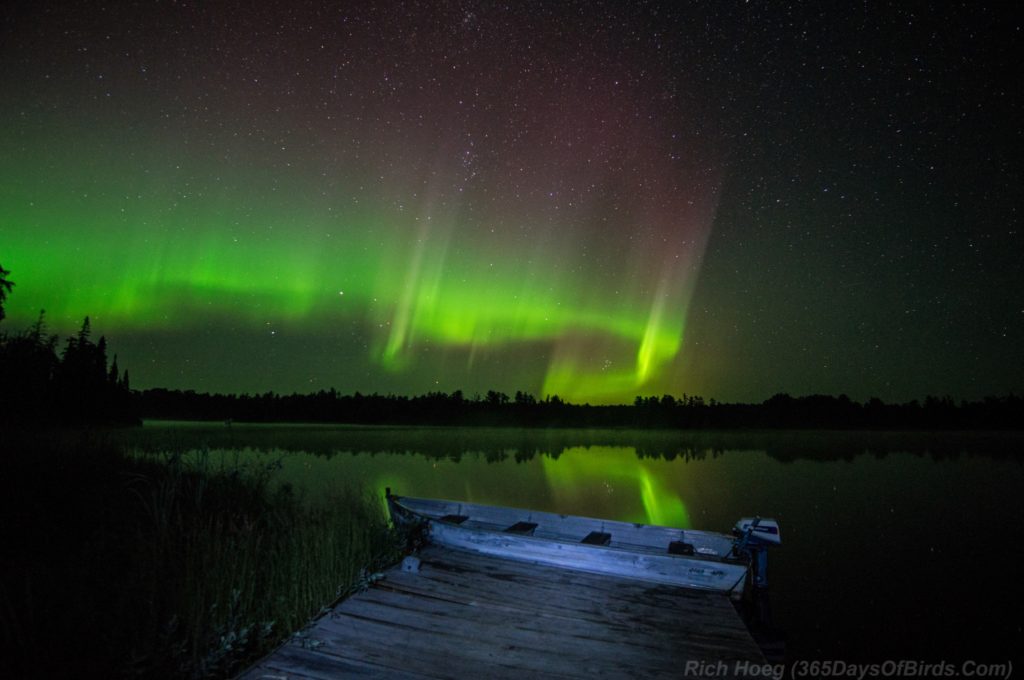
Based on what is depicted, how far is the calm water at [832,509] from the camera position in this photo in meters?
8.68

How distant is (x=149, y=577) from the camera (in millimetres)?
6008

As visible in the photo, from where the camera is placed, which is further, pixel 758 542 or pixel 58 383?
pixel 58 383

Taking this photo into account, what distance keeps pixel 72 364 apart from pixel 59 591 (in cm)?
4733

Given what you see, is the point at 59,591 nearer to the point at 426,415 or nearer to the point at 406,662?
the point at 406,662

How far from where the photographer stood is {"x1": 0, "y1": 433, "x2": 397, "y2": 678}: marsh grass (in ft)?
15.5

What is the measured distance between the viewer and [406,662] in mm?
4633

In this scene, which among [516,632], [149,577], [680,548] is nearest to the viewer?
[516,632]

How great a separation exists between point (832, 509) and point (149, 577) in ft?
58.4

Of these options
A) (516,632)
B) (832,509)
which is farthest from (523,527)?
(832,509)

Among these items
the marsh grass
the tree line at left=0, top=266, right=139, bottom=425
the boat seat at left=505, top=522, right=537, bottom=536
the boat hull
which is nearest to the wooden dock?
the boat hull

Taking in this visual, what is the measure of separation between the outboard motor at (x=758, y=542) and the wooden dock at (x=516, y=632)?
0.97 m

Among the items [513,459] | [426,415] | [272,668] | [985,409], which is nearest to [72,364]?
[513,459]

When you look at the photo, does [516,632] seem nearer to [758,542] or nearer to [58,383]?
[758,542]

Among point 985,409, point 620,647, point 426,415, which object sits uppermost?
point 985,409
